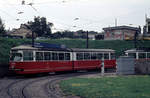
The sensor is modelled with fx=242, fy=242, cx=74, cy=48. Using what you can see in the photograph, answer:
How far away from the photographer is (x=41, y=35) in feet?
214

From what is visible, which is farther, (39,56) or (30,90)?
(39,56)

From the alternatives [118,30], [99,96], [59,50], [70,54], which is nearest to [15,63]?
[59,50]

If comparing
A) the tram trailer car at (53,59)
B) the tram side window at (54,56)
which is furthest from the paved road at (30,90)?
the tram side window at (54,56)

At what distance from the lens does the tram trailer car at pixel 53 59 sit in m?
21.3

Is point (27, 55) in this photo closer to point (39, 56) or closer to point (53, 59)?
point (39, 56)

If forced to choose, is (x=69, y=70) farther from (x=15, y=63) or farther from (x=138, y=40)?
(x=138, y=40)

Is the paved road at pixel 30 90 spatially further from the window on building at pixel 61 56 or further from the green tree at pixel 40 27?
the green tree at pixel 40 27

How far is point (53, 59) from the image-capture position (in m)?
24.3

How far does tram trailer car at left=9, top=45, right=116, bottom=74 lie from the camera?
21281 millimetres

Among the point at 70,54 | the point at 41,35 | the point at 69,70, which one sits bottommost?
the point at 69,70

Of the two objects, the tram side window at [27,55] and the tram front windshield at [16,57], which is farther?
the tram side window at [27,55]

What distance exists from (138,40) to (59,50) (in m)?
36.0

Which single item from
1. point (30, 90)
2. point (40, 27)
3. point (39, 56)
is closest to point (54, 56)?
point (39, 56)

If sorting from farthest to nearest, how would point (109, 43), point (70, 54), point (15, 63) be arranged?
1. point (109, 43)
2. point (70, 54)
3. point (15, 63)
